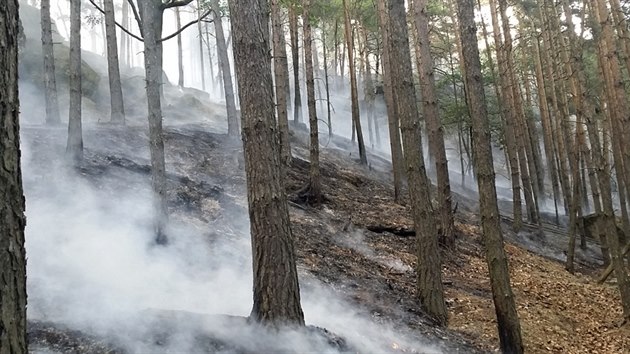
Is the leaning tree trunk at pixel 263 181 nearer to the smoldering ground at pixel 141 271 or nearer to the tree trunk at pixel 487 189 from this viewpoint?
the smoldering ground at pixel 141 271

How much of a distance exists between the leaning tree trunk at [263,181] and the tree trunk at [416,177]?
9.26 ft

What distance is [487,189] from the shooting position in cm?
571

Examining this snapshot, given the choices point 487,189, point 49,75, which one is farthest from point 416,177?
point 49,75

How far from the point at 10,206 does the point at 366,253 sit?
7.76 m

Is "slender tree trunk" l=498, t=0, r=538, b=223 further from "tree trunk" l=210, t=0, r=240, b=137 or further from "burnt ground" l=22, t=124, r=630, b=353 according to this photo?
"tree trunk" l=210, t=0, r=240, b=137

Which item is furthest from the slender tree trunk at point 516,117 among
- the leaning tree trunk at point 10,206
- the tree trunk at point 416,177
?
the leaning tree trunk at point 10,206

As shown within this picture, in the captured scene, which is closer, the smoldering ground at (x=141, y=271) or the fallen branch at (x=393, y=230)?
the smoldering ground at (x=141, y=271)

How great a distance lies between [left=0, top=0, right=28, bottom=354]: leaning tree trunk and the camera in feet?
5.44

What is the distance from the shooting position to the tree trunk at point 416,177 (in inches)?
260

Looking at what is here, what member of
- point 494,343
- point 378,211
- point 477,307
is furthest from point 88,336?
point 378,211

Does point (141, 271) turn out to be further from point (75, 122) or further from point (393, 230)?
point (393, 230)

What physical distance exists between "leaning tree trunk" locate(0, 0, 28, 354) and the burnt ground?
7.74 feet

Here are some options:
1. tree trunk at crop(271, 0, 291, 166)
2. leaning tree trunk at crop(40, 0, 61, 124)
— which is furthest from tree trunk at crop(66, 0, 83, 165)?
leaning tree trunk at crop(40, 0, 61, 124)

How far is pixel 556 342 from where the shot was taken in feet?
21.9
